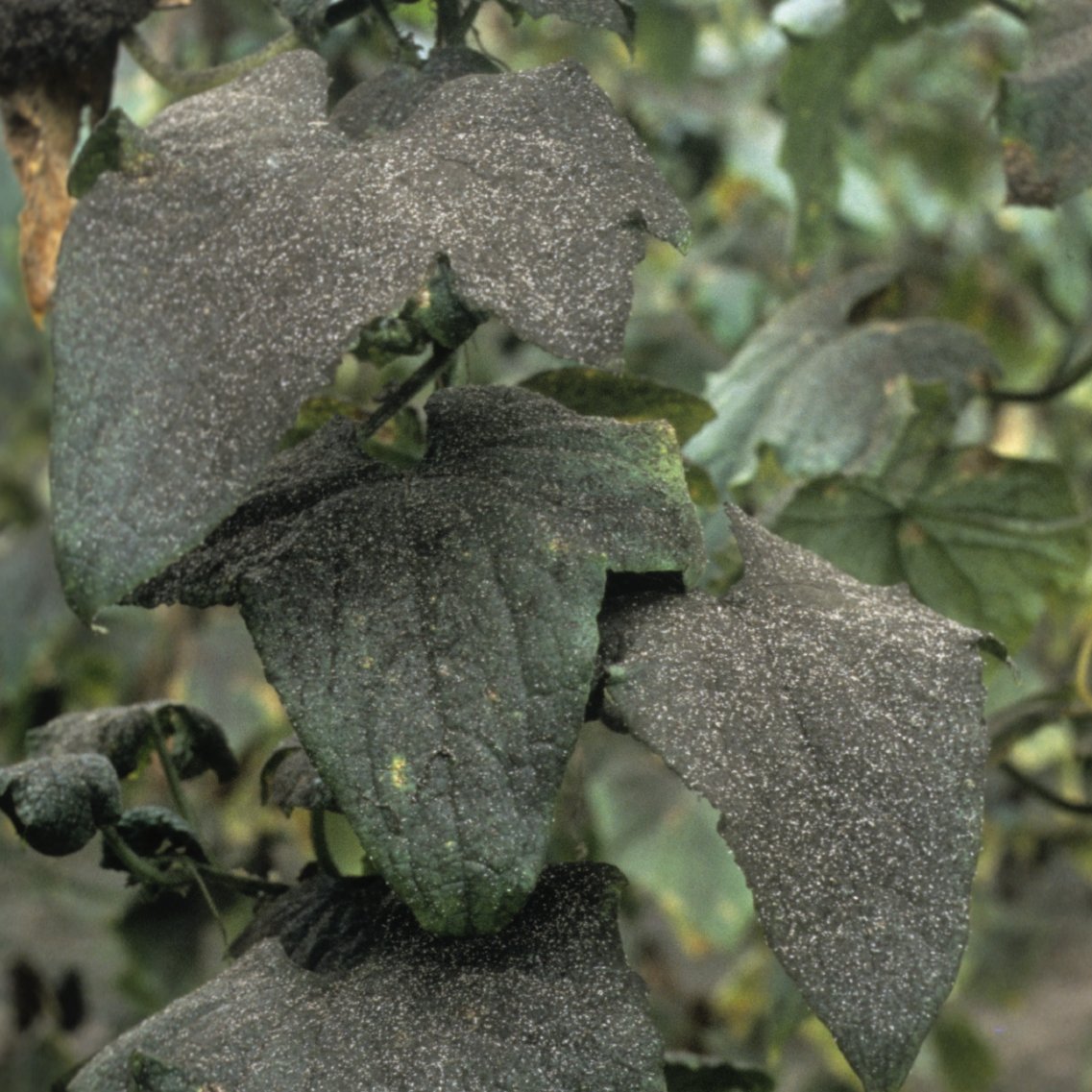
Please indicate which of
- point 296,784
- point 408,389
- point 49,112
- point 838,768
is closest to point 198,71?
point 49,112

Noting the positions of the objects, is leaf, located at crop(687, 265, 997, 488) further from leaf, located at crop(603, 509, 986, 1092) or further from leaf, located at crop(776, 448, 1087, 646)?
leaf, located at crop(603, 509, 986, 1092)

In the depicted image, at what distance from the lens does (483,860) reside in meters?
0.46

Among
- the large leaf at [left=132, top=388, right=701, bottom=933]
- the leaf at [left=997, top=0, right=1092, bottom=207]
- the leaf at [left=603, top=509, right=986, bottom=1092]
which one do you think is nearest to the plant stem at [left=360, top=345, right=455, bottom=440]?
Result: the large leaf at [left=132, top=388, right=701, bottom=933]

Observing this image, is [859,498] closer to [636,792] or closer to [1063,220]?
[1063,220]

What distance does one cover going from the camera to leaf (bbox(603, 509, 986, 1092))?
0.44 m

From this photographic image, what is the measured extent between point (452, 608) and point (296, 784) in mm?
153

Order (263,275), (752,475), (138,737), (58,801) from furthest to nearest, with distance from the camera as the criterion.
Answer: (752,475), (138,737), (58,801), (263,275)

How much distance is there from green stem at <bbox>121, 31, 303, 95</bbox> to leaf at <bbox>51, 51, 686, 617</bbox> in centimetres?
19

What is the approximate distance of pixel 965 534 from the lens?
1000 millimetres

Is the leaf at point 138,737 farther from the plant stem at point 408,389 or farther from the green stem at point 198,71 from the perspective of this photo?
the green stem at point 198,71

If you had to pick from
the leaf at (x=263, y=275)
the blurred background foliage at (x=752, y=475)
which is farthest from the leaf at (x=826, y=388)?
the leaf at (x=263, y=275)

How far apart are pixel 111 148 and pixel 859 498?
1.92 feet

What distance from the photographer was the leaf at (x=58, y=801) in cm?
57

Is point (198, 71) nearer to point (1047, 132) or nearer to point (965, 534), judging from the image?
point (1047, 132)
